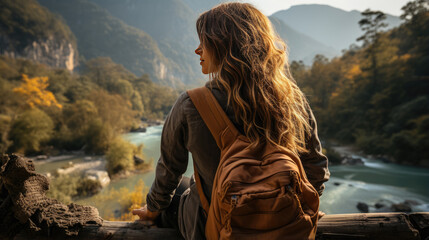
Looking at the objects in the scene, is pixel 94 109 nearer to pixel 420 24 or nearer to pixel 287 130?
pixel 287 130

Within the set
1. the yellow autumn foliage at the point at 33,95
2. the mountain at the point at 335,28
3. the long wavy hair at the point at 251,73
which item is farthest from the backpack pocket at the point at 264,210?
the mountain at the point at 335,28

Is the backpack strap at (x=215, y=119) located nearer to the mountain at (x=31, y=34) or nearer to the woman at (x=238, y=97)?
the woman at (x=238, y=97)

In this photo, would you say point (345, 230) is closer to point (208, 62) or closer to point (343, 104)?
point (208, 62)

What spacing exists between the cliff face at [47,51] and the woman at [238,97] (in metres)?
56.0

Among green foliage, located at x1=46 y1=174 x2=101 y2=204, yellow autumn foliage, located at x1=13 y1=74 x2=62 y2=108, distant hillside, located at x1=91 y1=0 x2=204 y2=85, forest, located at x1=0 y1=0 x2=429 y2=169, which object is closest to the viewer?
green foliage, located at x1=46 y1=174 x2=101 y2=204

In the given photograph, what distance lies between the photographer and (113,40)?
101 metres

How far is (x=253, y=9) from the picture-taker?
38.6 inches

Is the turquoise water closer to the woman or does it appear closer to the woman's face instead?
the woman

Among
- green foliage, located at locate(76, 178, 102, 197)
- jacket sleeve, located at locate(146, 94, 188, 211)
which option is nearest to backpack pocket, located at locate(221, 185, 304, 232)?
jacket sleeve, located at locate(146, 94, 188, 211)

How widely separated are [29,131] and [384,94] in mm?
26003

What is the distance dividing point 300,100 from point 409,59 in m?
23.6

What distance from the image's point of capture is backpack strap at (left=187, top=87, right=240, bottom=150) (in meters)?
0.86

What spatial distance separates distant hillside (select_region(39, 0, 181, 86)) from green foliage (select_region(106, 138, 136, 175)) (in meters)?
87.4

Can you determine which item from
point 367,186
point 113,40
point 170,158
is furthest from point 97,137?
point 113,40
